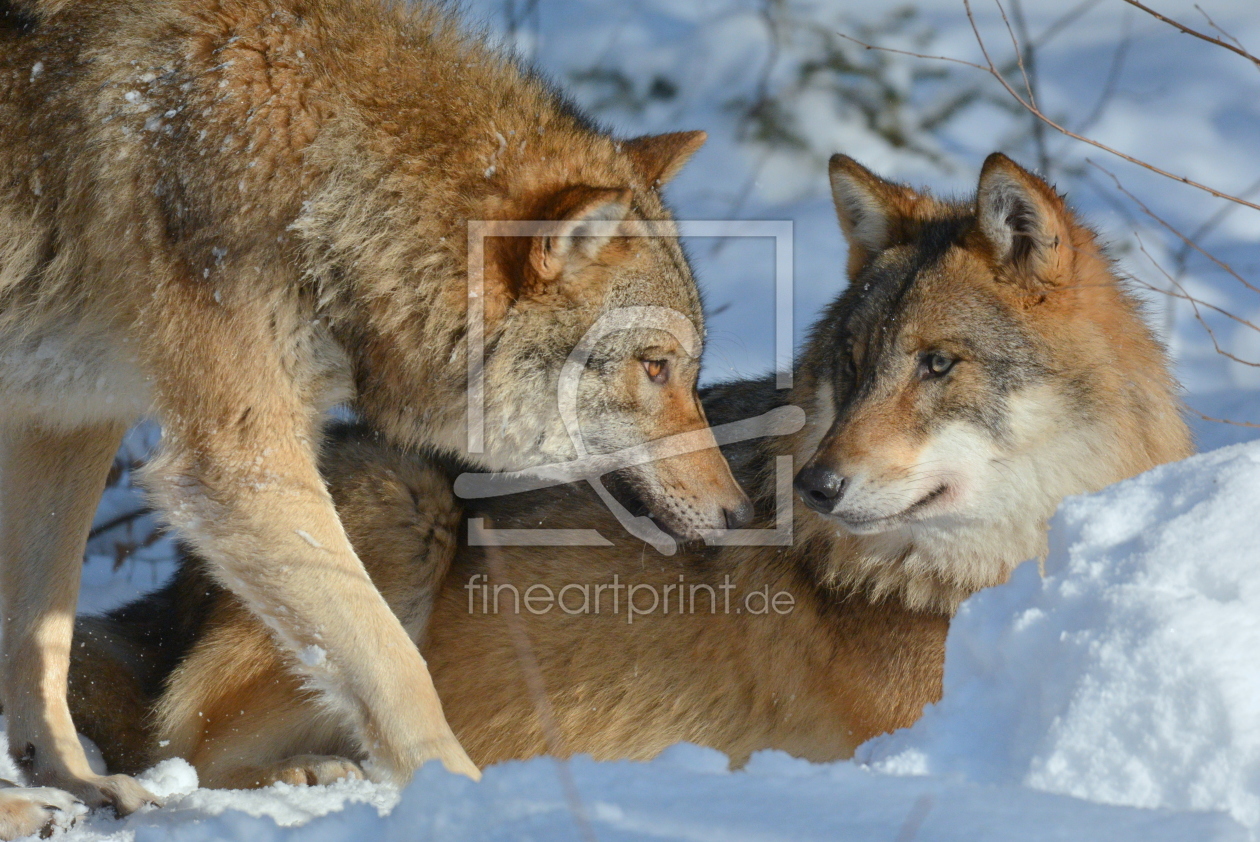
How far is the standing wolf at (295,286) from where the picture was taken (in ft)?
9.25

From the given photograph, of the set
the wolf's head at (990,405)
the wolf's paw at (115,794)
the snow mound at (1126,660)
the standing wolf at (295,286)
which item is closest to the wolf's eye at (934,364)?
the wolf's head at (990,405)

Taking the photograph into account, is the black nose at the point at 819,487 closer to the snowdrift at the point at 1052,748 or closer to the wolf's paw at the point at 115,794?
the snowdrift at the point at 1052,748

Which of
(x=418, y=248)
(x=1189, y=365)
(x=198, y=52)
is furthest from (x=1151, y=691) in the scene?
(x=1189, y=365)

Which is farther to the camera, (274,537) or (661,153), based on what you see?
(661,153)

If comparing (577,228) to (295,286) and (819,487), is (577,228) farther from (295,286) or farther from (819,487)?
(819,487)

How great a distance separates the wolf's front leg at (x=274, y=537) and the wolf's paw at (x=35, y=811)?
0.63 meters

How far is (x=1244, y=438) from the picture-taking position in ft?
16.6

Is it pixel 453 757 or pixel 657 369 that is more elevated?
pixel 657 369

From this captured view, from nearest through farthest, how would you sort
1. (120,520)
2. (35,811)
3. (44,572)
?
(35,811) < (44,572) < (120,520)

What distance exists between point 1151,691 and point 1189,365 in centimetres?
445

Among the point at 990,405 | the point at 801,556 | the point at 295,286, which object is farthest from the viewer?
the point at 801,556

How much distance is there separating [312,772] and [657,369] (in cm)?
168

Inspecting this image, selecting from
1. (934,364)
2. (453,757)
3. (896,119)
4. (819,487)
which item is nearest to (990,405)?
(934,364)

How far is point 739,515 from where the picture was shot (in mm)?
3404
